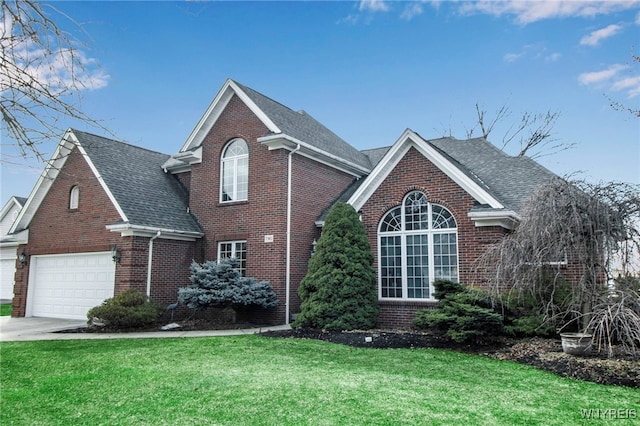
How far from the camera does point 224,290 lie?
13.7 m

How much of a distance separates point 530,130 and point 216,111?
22.6 m

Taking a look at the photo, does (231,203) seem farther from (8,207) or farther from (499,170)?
(8,207)

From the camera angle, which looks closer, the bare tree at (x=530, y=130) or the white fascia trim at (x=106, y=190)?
the white fascia trim at (x=106, y=190)

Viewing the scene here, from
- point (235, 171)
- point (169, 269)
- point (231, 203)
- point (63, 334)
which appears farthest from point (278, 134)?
point (63, 334)

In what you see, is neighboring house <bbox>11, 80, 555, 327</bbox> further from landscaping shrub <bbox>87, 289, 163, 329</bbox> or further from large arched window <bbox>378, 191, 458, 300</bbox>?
landscaping shrub <bbox>87, 289, 163, 329</bbox>

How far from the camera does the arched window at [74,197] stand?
16922mm

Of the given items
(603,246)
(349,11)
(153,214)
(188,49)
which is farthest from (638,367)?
(153,214)

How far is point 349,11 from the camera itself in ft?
35.6

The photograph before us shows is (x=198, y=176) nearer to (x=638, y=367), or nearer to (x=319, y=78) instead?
(x=319, y=78)

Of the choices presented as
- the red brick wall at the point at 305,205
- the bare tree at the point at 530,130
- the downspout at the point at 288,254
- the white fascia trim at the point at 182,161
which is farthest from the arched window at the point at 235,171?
the bare tree at the point at 530,130

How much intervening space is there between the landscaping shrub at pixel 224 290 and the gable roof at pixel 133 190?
97.0 inches

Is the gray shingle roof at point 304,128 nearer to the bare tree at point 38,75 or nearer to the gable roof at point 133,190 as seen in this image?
the gable roof at point 133,190

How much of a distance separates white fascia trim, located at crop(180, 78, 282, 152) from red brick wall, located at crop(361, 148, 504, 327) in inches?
200

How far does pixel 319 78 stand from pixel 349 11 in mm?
6941
